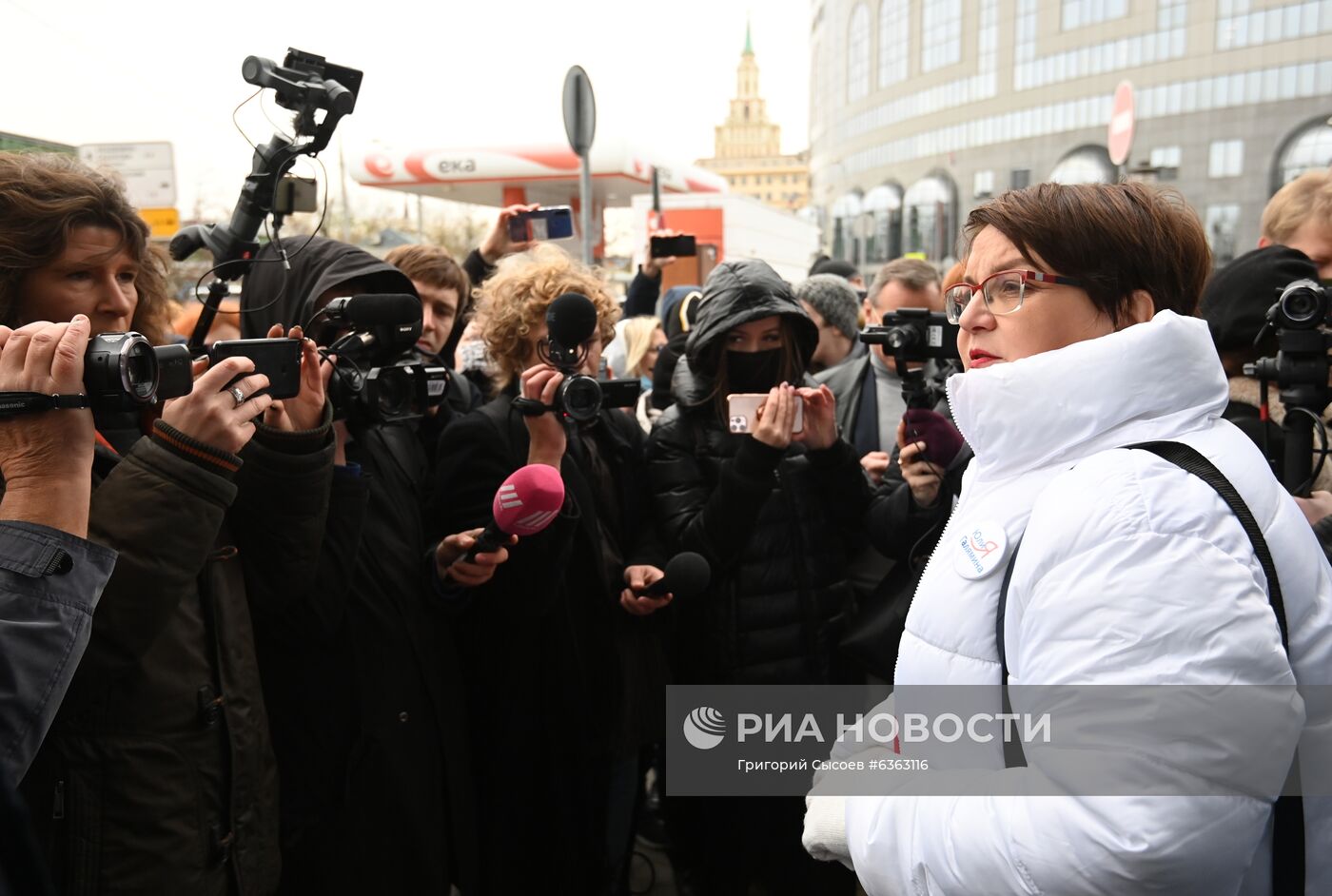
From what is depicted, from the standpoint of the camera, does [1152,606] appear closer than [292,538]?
Yes

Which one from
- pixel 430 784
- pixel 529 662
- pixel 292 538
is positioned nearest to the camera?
pixel 292 538

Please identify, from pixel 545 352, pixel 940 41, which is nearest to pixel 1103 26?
pixel 940 41

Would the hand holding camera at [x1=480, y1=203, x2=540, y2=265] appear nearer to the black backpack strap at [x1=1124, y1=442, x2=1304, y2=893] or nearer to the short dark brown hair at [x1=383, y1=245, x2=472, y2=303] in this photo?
the short dark brown hair at [x1=383, y1=245, x2=472, y2=303]

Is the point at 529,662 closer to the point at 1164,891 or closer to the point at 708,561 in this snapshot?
the point at 708,561

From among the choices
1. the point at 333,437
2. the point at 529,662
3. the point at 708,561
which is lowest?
the point at 529,662

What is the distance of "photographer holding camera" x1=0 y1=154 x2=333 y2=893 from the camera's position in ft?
5.18

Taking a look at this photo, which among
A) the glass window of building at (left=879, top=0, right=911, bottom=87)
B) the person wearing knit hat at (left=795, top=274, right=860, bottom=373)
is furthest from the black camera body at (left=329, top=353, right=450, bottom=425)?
the glass window of building at (left=879, top=0, right=911, bottom=87)

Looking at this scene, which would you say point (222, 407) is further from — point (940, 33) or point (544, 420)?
point (940, 33)

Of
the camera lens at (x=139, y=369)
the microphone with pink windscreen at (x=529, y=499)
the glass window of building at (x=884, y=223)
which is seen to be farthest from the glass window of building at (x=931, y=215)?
the camera lens at (x=139, y=369)

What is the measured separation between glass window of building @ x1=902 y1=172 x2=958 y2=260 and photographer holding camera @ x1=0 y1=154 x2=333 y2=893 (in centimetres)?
4952

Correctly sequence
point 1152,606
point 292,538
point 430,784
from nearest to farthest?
Answer: point 1152,606, point 292,538, point 430,784

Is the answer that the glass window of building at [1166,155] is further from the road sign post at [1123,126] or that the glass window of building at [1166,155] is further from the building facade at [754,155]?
the building facade at [754,155]

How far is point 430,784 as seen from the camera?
2357mm

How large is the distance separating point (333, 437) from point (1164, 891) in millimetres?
1696
